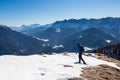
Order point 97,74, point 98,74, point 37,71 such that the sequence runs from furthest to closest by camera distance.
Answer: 1. point 98,74
2. point 97,74
3. point 37,71

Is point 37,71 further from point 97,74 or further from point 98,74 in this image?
point 98,74

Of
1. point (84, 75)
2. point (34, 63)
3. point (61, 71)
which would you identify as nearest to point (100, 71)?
point (84, 75)

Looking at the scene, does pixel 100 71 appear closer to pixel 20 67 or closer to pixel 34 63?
pixel 34 63

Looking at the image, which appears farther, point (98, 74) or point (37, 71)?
point (98, 74)

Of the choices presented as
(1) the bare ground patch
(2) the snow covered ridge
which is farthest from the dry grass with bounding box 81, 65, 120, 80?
(2) the snow covered ridge

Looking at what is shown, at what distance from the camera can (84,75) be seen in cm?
3125

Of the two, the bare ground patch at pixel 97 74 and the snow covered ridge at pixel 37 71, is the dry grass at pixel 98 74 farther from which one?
the snow covered ridge at pixel 37 71

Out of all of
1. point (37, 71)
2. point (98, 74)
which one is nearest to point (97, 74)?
point (98, 74)

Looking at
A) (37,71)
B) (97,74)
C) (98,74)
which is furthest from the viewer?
(98,74)

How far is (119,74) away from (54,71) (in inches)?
418

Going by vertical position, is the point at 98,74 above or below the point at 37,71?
below

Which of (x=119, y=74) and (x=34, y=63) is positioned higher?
(x=34, y=63)

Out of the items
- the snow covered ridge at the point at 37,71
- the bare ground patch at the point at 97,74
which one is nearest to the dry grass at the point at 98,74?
the bare ground patch at the point at 97,74

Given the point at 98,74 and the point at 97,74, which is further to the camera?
the point at 98,74
